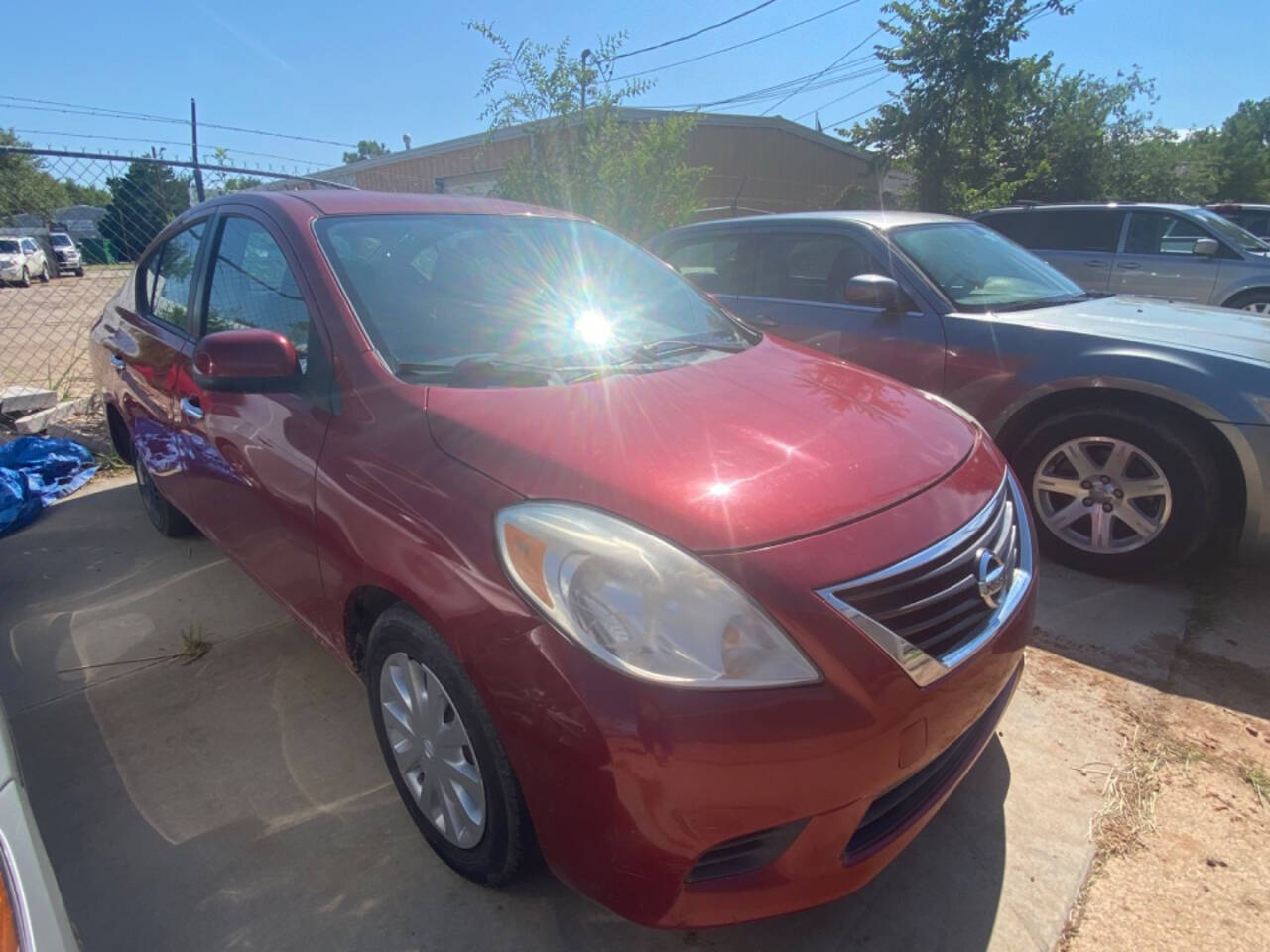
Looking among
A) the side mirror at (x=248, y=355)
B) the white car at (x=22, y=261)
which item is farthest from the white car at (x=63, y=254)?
the side mirror at (x=248, y=355)

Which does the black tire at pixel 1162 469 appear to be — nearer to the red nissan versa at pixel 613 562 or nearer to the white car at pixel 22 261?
the red nissan versa at pixel 613 562

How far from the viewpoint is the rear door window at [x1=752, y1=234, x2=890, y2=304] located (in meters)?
4.09

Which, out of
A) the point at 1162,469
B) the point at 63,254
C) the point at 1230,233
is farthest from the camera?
the point at 63,254

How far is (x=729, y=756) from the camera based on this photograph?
1301 millimetres

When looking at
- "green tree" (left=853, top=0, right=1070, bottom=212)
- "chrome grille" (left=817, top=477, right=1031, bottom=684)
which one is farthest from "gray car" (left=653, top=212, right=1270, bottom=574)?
"green tree" (left=853, top=0, right=1070, bottom=212)

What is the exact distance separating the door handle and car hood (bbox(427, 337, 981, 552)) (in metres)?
1.33

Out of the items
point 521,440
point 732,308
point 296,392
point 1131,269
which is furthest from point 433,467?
point 1131,269

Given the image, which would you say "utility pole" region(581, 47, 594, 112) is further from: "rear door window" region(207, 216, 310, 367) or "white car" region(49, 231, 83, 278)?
"white car" region(49, 231, 83, 278)

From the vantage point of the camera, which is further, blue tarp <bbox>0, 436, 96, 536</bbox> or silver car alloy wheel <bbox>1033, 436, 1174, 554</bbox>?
blue tarp <bbox>0, 436, 96, 536</bbox>

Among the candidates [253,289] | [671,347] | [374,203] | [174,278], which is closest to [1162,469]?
[671,347]

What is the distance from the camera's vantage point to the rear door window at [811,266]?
4.09 metres

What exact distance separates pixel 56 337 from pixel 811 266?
11.0 m

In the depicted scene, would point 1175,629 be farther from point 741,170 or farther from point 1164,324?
point 741,170

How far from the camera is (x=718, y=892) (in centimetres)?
139
